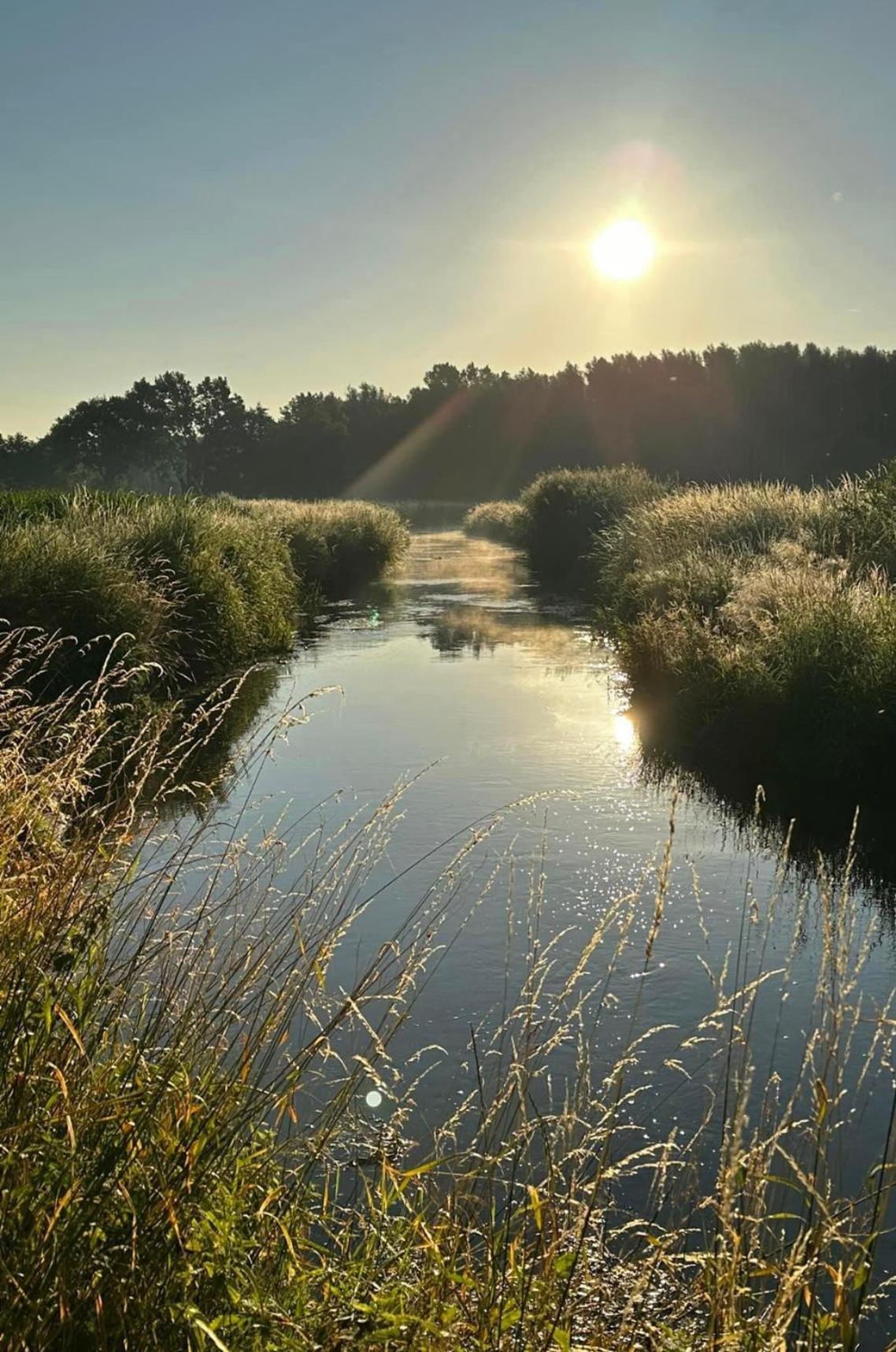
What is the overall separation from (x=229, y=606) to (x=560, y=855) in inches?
328

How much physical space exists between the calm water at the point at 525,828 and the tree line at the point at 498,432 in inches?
1703

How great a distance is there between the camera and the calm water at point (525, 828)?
5457 mm

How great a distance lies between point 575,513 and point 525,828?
24.2m

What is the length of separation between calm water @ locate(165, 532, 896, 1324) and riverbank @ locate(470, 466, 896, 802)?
72cm

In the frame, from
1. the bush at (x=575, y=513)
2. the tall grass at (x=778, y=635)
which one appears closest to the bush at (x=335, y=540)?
the bush at (x=575, y=513)

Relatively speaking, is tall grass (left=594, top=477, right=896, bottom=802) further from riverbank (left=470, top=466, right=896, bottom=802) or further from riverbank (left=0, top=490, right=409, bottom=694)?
riverbank (left=0, top=490, right=409, bottom=694)

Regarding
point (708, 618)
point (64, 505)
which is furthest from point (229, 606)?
point (708, 618)

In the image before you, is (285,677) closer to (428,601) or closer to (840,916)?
(428,601)

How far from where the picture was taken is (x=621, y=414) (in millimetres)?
70000

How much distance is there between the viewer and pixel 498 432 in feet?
269

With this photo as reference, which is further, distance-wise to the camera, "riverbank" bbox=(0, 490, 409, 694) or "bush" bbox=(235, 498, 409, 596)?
"bush" bbox=(235, 498, 409, 596)

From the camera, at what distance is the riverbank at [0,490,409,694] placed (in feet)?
35.4

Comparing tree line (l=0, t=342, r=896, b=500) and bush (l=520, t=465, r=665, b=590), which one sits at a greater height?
tree line (l=0, t=342, r=896, b=500)

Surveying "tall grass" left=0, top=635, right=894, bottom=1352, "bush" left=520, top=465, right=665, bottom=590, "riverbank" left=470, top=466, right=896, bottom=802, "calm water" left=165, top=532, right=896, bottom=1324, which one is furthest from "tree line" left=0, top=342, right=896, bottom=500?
"tall grass" left=0, top=635, right=894, bottom=1352
